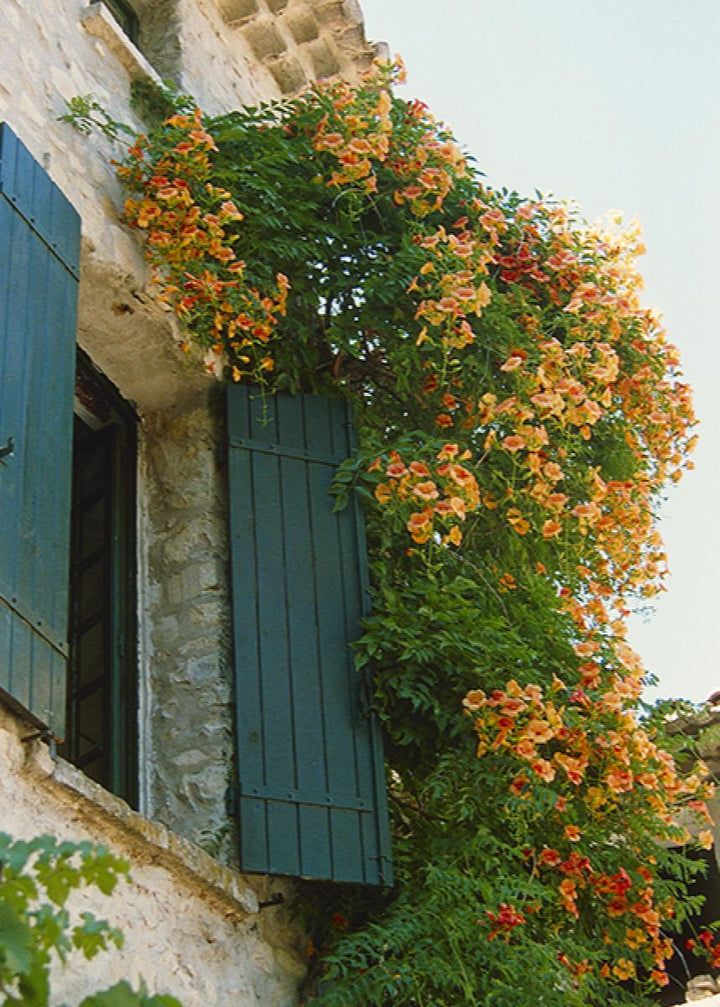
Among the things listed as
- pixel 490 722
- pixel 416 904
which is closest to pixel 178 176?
pixel 490 722

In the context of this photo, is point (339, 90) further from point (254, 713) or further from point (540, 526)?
point (254, 713)

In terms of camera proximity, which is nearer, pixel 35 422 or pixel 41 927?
pixel 41 927

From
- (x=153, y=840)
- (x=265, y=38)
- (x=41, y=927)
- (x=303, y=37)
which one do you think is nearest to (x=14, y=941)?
(x=41, y=927)

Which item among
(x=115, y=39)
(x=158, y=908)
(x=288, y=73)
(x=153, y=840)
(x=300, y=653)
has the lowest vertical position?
(x=158, y=908)

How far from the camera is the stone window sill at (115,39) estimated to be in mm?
5445

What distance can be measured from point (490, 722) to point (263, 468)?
1133 mm

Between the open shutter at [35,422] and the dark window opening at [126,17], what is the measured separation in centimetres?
196

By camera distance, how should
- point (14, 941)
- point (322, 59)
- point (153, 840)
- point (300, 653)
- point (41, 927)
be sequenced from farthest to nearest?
point (322, 59) → point (300, 653) → point (153, 840) → point (41, 927) → point (14, 941)

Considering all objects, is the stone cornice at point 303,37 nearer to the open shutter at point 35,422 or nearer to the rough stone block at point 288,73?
the rough stone block at point 288,73

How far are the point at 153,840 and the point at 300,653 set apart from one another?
1006mm

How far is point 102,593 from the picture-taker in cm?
505

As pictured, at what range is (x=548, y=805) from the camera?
461cm

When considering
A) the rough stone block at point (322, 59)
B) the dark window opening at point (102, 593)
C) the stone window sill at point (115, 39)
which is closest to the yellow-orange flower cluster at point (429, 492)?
the dark window opening at point (102, 593)

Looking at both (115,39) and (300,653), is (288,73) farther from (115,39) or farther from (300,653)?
(300,653)
